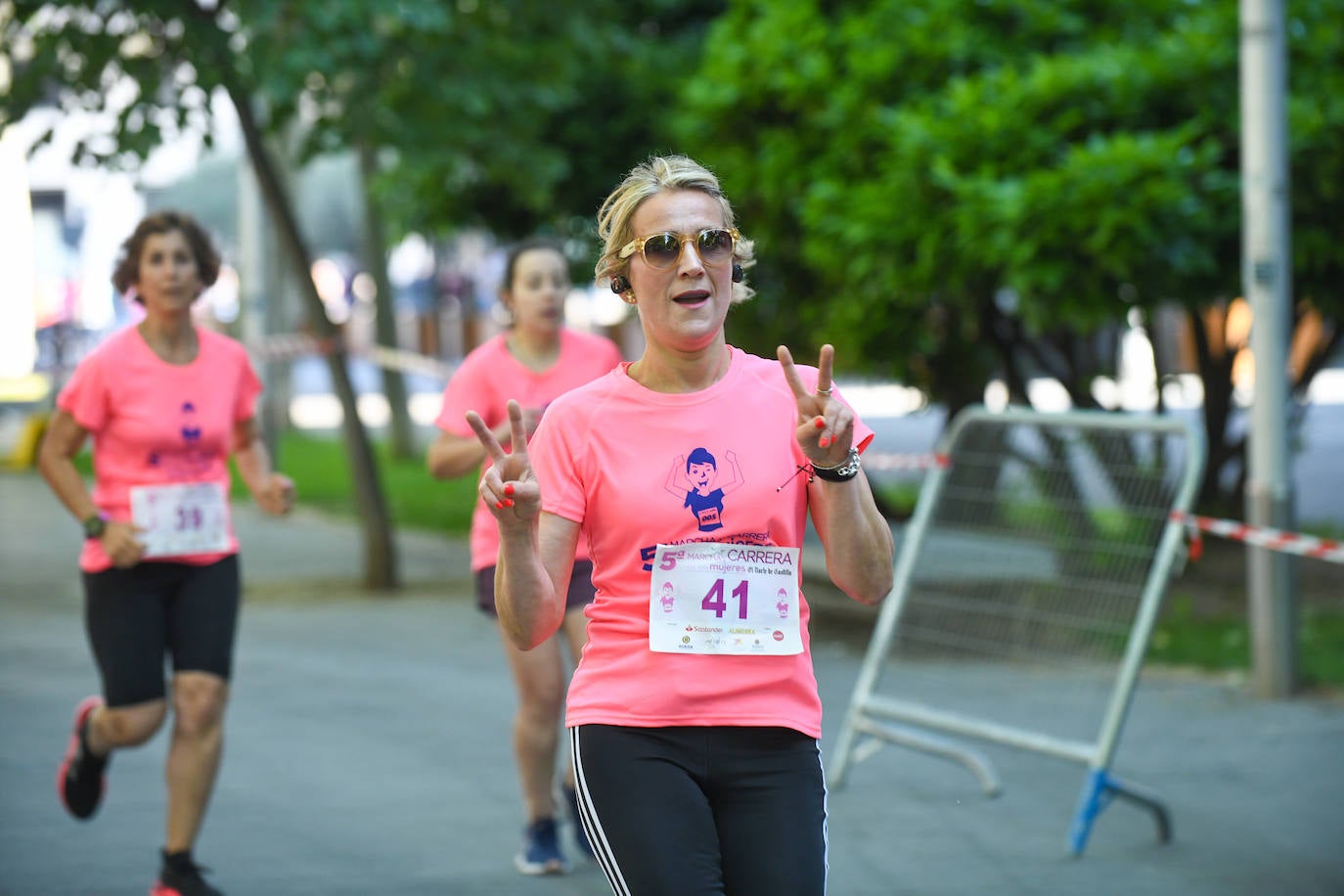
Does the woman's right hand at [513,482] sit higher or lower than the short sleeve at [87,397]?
lower

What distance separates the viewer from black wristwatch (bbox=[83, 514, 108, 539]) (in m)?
5.19

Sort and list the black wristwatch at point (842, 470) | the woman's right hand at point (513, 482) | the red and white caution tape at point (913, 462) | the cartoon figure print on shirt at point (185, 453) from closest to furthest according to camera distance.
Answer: the woman's right hand at point (513, 482) → the black wristwatch at point (842, 470) → the cartoon figure print on shirt at point (185, 453) → the red and white caution tape at point (913, 462)

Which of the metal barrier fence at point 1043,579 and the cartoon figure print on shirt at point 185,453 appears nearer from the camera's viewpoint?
the cartoon figure print on shirt at point 185,453

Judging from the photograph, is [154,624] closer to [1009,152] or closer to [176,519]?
[176,519]

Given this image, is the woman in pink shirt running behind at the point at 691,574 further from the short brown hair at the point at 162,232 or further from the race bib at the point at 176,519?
the short brown hair at the point at 162,232

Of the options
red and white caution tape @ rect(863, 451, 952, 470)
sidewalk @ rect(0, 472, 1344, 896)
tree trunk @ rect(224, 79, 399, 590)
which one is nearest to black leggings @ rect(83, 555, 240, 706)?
sidewalk @ rect(0, 472, 1344, 896)

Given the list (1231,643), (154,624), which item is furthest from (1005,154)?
(154,624)

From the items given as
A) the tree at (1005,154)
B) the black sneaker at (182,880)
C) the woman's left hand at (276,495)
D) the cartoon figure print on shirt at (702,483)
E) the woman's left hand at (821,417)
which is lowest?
the black sneaker at (182,880)

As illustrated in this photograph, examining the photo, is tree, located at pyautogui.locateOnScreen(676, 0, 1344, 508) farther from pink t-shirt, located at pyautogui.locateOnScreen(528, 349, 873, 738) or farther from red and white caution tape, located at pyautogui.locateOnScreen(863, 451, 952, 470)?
pink t-shirt, located at pyautogui.locateOnScreen(528, 349, 873, 738)

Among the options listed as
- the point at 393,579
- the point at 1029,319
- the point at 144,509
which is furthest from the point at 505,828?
the point at 393,579

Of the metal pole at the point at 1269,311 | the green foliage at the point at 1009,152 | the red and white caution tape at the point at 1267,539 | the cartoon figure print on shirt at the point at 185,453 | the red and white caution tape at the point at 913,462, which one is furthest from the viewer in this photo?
the green foliage at the point at 1009,152

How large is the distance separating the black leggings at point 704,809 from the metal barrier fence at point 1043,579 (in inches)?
112

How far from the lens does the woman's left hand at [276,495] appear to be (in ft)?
18.7

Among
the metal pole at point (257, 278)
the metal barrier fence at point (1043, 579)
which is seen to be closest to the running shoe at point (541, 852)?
the metal barrier fence at point (1043, 579)
